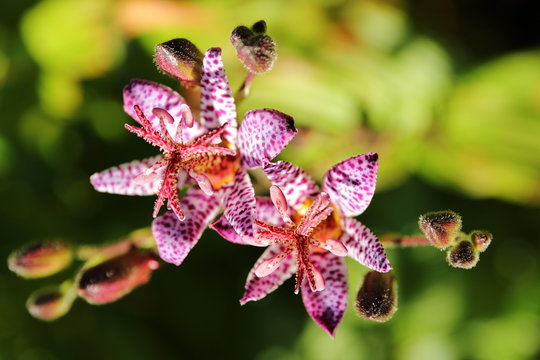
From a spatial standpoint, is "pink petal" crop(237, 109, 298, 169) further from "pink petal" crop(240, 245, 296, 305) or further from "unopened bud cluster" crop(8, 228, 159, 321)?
"unopened bud cluster" crop(8, 228, 159, 321)

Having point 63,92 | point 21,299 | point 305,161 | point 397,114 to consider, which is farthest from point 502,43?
point 21,299

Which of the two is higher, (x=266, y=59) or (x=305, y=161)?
(x=266, y=59)

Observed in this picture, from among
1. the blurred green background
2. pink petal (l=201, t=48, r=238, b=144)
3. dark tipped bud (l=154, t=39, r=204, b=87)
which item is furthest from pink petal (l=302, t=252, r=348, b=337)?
the blurred green background

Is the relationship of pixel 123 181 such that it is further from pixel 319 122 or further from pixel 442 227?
pixel 319 122

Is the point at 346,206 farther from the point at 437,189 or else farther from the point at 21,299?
the point at 21,299

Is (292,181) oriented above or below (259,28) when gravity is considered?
below

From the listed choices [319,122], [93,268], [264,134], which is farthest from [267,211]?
[319,122]
